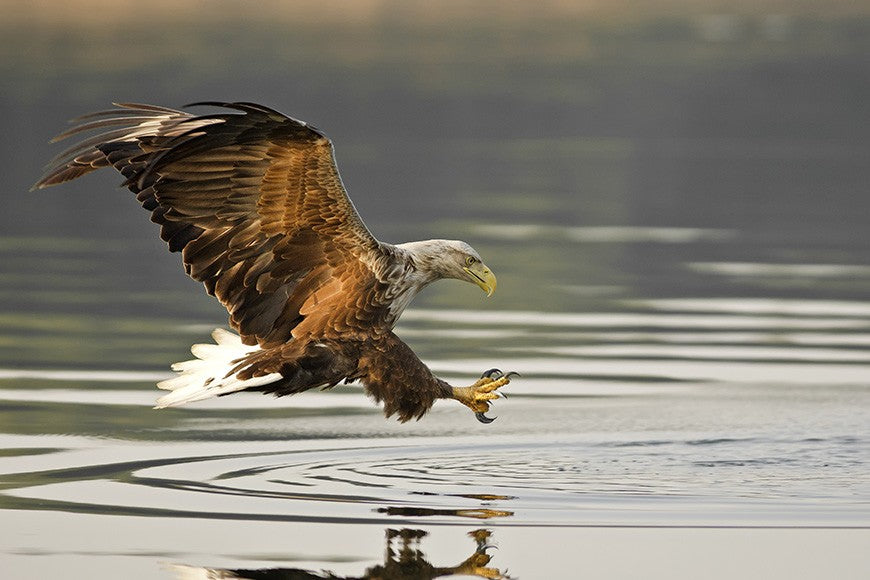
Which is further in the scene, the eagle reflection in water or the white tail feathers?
the white tail feathers

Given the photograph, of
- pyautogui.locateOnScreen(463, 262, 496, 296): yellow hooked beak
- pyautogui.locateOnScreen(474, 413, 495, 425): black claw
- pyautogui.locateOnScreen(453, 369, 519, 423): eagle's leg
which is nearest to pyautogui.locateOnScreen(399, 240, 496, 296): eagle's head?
pyautogui.locateOnScreen(463, 262, 496, 296): yellow hooked beak

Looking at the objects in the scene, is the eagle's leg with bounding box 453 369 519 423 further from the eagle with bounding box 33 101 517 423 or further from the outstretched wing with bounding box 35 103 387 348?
the outstretched wing with bounding box 35 103 387 348

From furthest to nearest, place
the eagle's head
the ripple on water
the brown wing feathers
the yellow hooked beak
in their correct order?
the yellow hooked beak
the eagle's head
the brown wing feathers
the ripple on water

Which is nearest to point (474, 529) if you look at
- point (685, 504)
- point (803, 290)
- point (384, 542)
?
point (384, 542)

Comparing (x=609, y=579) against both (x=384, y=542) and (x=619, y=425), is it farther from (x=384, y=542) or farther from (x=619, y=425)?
(x=619, y=425)

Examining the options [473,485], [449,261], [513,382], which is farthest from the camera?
[513,382]

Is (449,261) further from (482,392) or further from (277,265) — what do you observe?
(277,265)

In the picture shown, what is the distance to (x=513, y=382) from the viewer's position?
438 inches

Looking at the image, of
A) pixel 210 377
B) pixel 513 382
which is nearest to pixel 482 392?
pixel 210 377

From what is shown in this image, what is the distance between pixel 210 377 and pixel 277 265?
1.77 feet

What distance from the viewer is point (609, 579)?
7184mm

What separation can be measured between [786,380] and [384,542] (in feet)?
13.6

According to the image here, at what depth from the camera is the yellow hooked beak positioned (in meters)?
9.39

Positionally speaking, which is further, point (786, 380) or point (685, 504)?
point (786, 380)
